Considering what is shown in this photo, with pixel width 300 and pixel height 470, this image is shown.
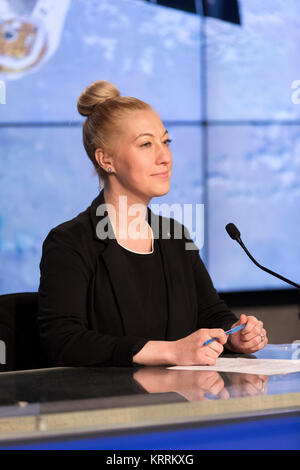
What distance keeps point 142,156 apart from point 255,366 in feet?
2.19

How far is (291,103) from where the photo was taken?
13.3 feet

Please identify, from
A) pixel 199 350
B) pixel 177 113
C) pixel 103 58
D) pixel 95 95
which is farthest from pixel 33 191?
pixel 199 350

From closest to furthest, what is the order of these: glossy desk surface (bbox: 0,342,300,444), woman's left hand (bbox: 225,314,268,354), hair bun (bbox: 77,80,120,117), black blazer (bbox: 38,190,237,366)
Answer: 1. glossy desk surface (bbox: 0,342,300,444)
2. black blazer (bbox: 38,190,237,366)
3. woman's left hand (bbox: 225,314,268,354)
4. hair bun (bbox: 77,80,120,117)

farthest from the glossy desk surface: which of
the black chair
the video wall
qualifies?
the video wall

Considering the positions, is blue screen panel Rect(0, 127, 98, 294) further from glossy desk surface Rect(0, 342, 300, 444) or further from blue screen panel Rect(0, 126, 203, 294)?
glossy desk surface Rect(0, 342, 300, 444)

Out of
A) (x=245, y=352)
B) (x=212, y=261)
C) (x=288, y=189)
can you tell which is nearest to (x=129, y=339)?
(x=245, y=352)

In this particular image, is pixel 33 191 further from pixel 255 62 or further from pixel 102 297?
pixel 102 297

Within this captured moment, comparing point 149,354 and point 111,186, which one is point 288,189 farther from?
point 149,354

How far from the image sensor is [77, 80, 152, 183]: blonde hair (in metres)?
1.97

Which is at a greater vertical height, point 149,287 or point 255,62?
point 255,62

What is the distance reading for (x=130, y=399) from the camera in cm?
124

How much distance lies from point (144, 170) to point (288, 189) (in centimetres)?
226

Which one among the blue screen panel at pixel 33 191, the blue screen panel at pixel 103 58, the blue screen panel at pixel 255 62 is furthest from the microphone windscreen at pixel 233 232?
the blue screen panel at pixel 255 62

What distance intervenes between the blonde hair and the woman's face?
0.08 ft
